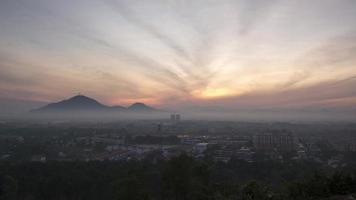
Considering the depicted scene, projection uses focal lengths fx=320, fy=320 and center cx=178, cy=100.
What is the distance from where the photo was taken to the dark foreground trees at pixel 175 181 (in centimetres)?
702

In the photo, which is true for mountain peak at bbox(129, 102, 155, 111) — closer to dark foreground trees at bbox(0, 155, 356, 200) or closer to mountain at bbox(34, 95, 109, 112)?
mountain at bbox(34, 95, 109, 112)

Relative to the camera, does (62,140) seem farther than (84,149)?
Yes

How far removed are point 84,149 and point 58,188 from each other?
17.5 meters

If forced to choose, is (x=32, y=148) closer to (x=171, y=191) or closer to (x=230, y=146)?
(x=230, y=146)

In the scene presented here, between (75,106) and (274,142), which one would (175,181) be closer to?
(274,142)

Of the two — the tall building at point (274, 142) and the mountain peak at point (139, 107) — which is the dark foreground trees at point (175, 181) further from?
the mountain peak at point (139, 107)

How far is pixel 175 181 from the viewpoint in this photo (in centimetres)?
1242

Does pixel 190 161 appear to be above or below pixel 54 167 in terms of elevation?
above

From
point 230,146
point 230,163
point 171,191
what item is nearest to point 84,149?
point 230,146

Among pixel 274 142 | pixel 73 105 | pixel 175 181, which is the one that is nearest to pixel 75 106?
pixel 73 105

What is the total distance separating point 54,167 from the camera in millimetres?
19938

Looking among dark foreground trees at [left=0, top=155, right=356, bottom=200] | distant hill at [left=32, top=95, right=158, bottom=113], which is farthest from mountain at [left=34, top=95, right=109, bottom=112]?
Result: dark foreground trees at [left=0, top=155, right=356, bottom=200]

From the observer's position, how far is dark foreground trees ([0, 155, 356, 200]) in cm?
702

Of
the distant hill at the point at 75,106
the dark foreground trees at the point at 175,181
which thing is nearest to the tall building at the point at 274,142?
the dark foreground trees at the point at 175,181
